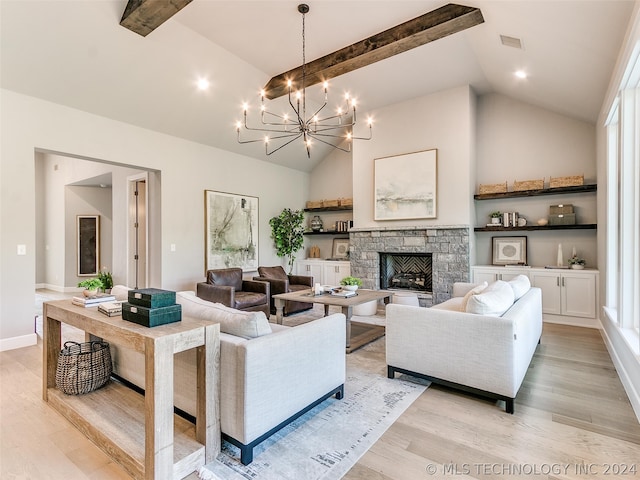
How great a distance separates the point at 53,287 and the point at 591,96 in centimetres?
1196

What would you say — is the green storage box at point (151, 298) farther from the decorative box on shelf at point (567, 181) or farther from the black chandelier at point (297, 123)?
the decorative box on shelf at point (567, 181)

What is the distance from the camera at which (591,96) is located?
3.93 metres

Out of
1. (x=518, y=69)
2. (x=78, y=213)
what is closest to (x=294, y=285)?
(x=518, y=69)

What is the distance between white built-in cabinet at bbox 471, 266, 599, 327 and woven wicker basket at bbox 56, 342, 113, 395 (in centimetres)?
522

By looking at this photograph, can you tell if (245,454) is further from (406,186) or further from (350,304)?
(406,186)

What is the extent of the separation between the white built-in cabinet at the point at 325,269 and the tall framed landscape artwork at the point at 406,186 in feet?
4.49

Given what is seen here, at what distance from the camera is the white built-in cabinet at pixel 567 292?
461cm

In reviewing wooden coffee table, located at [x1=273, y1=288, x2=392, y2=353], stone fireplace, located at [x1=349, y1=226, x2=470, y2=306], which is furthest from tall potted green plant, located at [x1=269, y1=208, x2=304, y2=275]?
wooden coffee table, located at [x1=273, y1=288, x2=392, y2=353]

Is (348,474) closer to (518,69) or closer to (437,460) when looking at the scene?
(437,460)

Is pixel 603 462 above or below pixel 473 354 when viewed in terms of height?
below

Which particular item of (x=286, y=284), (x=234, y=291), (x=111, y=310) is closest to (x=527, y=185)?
(x=286, y=284)

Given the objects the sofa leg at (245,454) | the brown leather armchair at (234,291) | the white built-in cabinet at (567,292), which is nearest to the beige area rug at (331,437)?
the sofa leg at (245,454)

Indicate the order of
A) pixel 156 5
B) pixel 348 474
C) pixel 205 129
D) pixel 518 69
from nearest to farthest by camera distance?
pixel 348 474, pixel 156 5, pixel 518 69, pixel 205 129

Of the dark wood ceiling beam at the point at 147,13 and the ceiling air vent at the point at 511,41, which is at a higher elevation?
the dark wood ceiling beam at the point at 147,13
